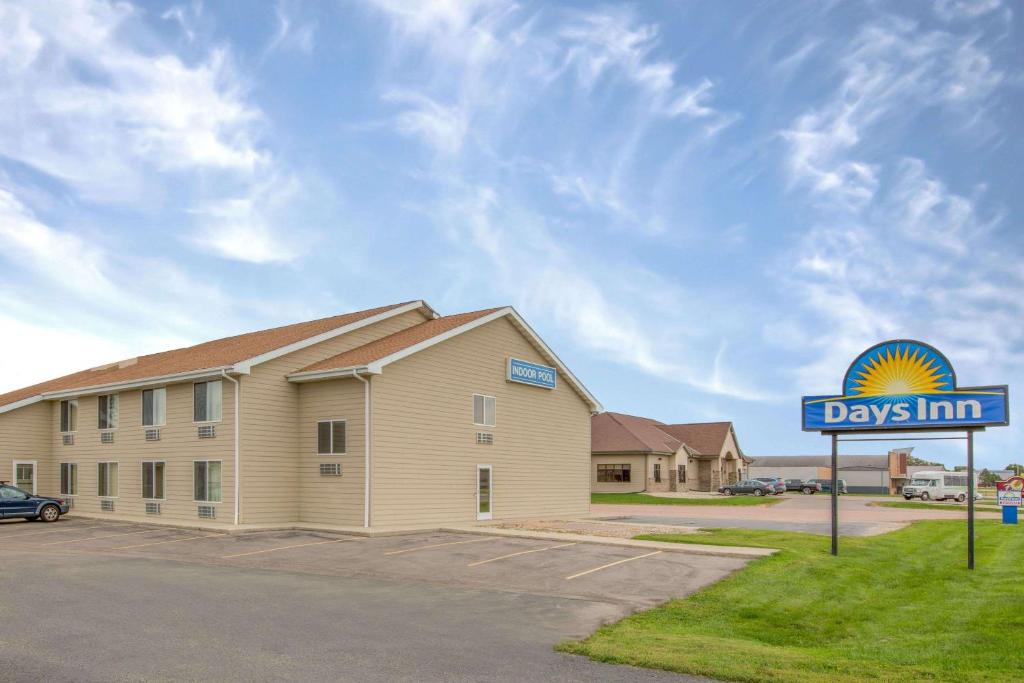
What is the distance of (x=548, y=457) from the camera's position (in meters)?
32.1

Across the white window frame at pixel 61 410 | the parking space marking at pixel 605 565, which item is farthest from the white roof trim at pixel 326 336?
the parking space marking at pixel 605 565

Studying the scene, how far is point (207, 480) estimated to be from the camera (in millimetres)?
25922

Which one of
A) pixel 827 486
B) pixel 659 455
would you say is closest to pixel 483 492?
pixel 659 455

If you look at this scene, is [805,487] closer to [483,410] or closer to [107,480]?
[483,410]

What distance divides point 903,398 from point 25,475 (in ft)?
103

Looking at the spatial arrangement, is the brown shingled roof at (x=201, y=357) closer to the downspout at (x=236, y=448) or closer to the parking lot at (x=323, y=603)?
the downspout at (x=236, y=448)

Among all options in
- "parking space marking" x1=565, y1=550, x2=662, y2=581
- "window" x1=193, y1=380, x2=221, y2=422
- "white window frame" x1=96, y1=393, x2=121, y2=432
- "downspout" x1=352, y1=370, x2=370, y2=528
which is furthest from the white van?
"white window frame" x1=96, y1=393, x2=121, y2=432

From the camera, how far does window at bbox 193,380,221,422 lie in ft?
84.6

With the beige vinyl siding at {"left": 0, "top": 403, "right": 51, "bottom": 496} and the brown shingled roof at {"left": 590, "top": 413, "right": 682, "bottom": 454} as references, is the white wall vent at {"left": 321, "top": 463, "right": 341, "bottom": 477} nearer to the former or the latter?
the beige vinyl siding at {"left": 0, "top": 403, "right": 51, "bottom": 496}

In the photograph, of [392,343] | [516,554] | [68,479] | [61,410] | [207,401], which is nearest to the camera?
[516,554]

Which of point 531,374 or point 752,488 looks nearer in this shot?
point 531,374

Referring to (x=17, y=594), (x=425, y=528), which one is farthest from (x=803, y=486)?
(x=17, y=594)

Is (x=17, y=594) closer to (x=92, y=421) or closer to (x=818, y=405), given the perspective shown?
(x=818, y=405)

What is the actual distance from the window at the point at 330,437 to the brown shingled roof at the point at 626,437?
32055 mm
